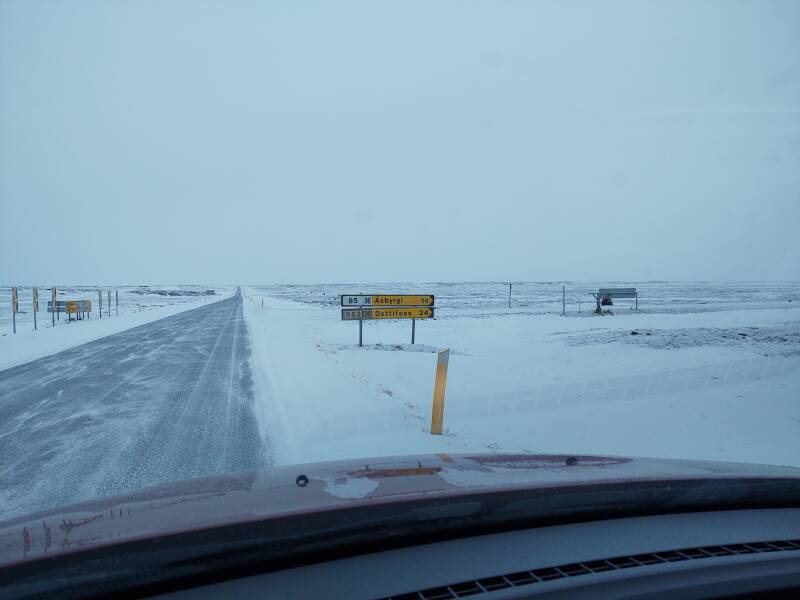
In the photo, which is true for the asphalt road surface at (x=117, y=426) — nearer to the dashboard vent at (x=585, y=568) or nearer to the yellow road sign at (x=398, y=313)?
the dashboard vent at (x=585, y=568)

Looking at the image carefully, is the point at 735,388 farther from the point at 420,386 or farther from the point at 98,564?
the point at 98,564

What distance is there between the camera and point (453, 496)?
7.97 feet

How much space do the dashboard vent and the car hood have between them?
506 millimetres

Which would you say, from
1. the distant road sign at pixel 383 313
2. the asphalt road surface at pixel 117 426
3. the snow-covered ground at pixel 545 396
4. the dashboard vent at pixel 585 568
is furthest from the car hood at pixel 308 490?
the distant road sign at pixel 383 313

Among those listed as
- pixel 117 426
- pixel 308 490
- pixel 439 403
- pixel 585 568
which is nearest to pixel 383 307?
pixel 439 403

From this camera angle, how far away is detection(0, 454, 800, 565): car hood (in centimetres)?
213

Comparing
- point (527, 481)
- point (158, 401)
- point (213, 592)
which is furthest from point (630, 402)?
point (213, 592)

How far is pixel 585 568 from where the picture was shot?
6.61ft

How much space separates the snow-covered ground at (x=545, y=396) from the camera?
22.8 feet

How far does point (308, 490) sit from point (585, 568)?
4.42 ft

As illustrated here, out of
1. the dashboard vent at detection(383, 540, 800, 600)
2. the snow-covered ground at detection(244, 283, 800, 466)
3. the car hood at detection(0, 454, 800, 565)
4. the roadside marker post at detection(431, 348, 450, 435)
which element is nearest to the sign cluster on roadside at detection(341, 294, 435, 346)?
the snow-covered ground at detection(244, 283, 800, 466)

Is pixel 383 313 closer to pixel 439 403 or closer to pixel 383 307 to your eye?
pixel 383 307

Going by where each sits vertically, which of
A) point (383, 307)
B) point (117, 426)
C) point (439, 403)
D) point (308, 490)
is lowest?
point (117, 426)

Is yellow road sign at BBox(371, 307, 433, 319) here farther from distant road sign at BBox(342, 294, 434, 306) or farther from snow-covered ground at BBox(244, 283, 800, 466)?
snow-covered ground at BBox(244, 283, 800, 466)
